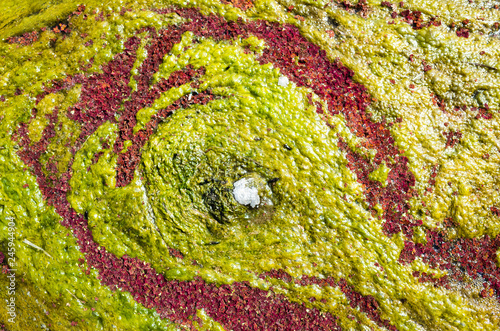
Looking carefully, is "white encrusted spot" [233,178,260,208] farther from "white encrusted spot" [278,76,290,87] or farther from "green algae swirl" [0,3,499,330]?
"white encrusted spot" [278,76,290,87]

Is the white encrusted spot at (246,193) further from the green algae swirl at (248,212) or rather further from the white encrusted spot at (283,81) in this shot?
the white encrusted spot at (283,81)

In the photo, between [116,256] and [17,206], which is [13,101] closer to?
[17,206]

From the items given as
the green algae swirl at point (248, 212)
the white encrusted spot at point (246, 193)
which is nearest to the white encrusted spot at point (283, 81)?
the green algae swirl at point (248, 212)

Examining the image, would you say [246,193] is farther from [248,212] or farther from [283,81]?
[283,81]

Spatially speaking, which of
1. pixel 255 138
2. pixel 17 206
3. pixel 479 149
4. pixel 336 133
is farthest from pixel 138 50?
pixel 479 149

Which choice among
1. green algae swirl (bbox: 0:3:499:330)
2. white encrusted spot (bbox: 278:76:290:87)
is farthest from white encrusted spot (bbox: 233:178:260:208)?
white encrusted spot (bbox: 278:76:290:87)

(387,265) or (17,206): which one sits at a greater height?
(387,265)
